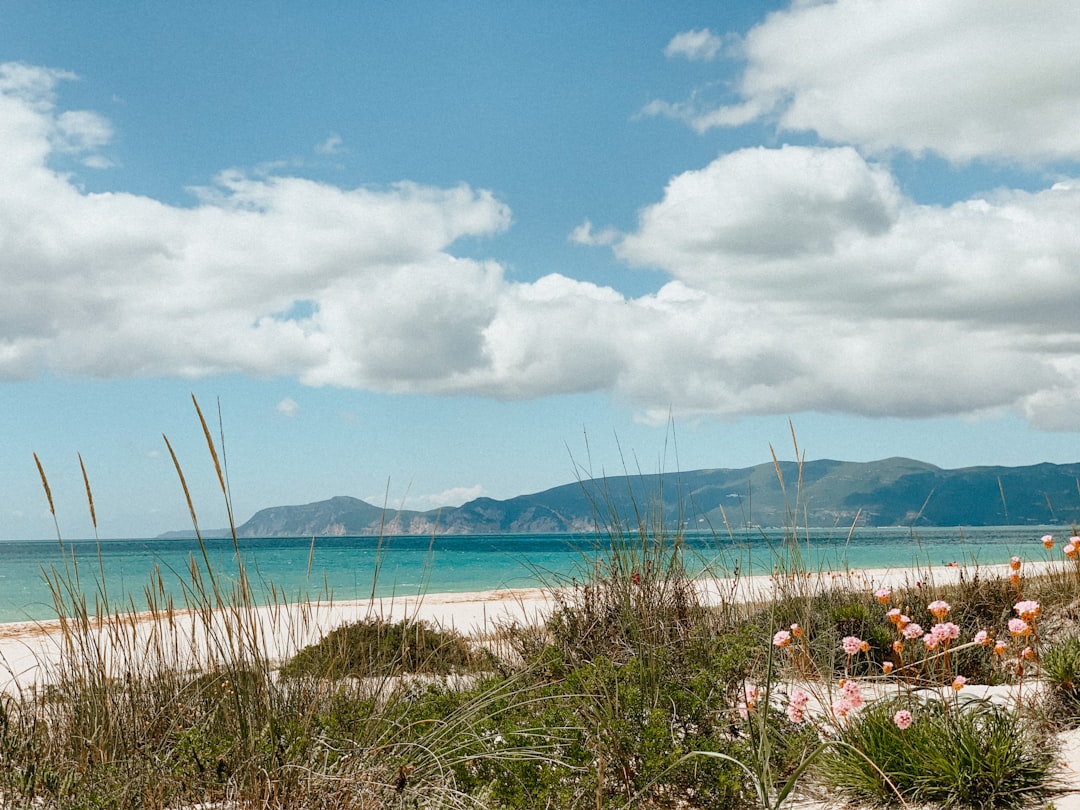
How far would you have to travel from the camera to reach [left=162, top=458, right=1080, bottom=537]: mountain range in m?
5.33

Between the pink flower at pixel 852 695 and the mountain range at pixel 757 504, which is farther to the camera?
the mountain range at pixel 757 504

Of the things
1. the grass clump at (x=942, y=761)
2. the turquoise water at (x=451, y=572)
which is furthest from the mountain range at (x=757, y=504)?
the grass clump at (x=942, y=761)

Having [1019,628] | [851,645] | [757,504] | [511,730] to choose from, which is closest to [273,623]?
[511,730]

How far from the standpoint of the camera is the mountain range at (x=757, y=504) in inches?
210

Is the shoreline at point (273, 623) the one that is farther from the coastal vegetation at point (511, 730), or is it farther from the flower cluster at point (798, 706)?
the flower cluster at point (798, 706)

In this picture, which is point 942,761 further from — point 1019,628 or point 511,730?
point 511,730

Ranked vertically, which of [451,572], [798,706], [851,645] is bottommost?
[451,572]

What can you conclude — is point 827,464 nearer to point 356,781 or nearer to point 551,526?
point 551,526

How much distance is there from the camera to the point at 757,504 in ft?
39.2

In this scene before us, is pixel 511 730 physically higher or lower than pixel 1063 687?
higher

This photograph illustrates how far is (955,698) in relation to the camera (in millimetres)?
3416

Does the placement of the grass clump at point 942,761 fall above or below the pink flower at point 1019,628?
below

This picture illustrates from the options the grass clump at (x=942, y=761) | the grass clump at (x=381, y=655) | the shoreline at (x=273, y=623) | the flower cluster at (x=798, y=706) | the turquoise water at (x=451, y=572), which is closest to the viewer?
the grass clump at (x=942, y=761)

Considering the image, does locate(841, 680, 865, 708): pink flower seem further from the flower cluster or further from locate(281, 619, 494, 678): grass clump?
locate(281, 619, 494, 678): grass clump
